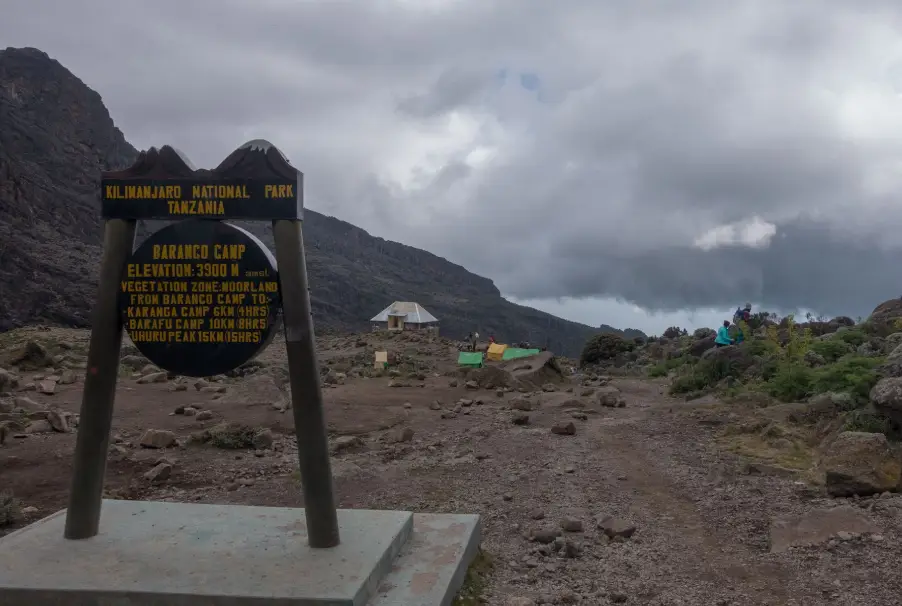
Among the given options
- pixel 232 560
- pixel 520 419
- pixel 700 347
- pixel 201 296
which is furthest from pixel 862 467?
pixel 700 347

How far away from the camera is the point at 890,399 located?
855 centimetres

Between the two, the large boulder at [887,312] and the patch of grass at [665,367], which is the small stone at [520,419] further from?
the large boulder at [887,312]

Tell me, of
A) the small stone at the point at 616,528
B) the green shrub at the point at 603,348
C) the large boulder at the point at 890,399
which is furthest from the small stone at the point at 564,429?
the green shrub at the point at 603,348

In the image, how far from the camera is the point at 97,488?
228 inches

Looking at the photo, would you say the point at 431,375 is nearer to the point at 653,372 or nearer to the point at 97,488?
the point at 653,372

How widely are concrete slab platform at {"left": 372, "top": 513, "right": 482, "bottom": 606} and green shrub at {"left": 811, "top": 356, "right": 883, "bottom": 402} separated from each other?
6.67m

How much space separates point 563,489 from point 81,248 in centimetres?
6217

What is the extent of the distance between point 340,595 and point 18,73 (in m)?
102

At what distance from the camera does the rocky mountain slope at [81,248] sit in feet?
173

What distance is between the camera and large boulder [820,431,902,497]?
23.4 feet

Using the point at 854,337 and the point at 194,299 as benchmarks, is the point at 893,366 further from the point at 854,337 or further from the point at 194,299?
the point at 194,299

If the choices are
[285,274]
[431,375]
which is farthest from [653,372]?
[285,274]

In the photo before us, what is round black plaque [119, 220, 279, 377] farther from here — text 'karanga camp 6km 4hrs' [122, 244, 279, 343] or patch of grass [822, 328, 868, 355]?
patch of grass [822, 328, 868, 355]

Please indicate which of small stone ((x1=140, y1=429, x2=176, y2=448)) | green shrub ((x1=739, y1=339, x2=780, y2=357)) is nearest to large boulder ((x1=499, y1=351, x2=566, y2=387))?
green shrub ((x1=739, y1=339, x2=780, y2=357))
